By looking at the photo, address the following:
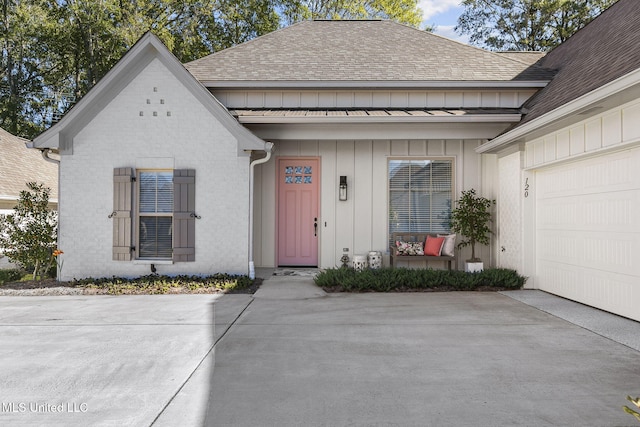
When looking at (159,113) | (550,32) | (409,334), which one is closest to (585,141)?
(409,334)

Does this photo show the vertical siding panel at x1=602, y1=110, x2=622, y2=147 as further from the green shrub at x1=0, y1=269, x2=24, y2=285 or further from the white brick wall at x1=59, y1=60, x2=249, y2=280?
the green shrub at x1=0, y1=269, x2=24, y2=285

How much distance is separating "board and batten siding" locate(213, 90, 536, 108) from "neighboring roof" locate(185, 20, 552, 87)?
285 millimetres

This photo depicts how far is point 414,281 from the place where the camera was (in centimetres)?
733

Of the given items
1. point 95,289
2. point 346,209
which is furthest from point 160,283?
point 346,209

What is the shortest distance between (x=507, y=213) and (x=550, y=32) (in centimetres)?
1629

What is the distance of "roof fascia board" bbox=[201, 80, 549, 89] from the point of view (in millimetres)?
8984

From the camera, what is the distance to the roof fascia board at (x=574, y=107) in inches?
180

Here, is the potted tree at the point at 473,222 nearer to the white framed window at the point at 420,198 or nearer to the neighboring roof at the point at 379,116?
the white framed window at the point at 420,198

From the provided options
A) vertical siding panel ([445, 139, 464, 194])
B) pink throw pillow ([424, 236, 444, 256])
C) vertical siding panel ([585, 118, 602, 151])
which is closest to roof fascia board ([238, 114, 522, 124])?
vertical siding panel ([445, 139, 464, 194])

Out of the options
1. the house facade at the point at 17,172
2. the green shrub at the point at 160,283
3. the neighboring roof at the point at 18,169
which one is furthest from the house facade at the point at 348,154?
the neighboring roof at the point at 18,169

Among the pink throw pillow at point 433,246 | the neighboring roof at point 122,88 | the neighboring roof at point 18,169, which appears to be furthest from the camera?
the neighboring roof at point 18,169

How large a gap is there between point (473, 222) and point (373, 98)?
3.38 metres

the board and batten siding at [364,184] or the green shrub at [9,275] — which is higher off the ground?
the board and batten siding at [364,184]

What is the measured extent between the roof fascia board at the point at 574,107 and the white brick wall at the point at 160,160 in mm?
4620
